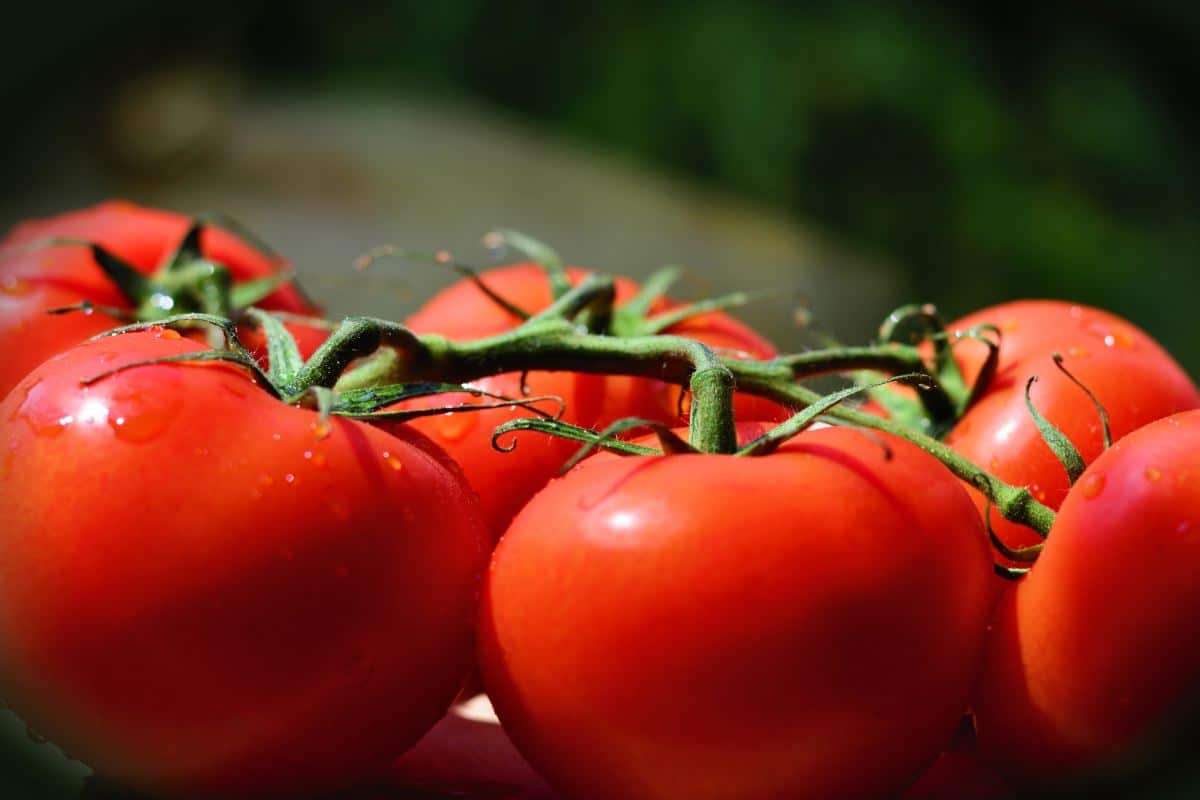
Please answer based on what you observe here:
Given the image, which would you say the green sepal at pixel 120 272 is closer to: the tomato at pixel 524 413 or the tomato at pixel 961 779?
the tomato at pixel 524 413

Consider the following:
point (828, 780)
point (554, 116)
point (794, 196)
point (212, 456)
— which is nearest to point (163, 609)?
point (212, 456)

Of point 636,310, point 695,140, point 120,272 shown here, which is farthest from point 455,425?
point 695,140

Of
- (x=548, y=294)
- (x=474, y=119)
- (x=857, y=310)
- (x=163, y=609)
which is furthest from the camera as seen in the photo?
(x=474, y=119)

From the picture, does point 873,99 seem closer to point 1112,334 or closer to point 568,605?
point 1112,334

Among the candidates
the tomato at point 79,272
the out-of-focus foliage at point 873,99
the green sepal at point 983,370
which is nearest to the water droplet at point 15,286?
the tomato at point 79,272

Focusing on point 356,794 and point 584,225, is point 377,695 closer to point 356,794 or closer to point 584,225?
point 356,794

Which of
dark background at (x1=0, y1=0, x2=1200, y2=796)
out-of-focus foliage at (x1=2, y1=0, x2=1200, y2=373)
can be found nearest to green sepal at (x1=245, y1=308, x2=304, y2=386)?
out-of-focus foliage at (x1=2, y1=0, x2=1200, y2=373)

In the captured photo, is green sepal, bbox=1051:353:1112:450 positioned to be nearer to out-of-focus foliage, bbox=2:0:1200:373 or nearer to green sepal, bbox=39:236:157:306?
green sepal, bbox=39:236:157:306
